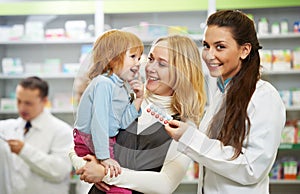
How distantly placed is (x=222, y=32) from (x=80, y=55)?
3.54 meters

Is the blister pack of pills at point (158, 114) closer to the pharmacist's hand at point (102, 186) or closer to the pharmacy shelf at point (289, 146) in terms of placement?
the pharmacist's hand at point (102, 186)

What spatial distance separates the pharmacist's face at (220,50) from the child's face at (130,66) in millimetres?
278

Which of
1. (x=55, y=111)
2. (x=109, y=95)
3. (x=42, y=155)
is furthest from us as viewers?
(x=55, y=111)

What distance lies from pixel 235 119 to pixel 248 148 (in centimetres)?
10

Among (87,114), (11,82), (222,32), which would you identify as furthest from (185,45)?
(11,82)

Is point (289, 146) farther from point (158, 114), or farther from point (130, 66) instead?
point (130, 66)

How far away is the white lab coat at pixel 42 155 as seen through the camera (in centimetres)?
413

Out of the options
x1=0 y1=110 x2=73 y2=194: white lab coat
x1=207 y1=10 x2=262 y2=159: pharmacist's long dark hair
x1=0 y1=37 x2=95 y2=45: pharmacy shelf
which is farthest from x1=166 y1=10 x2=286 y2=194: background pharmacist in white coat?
x1=0 y1=37 x2=95 y2=45: pharmacy shelf

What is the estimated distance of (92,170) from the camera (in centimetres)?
166

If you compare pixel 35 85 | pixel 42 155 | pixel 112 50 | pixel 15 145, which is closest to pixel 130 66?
pixel 112 50

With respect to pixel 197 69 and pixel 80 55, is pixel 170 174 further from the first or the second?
pixel 80 55

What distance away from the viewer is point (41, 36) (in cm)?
529

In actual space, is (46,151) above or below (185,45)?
below

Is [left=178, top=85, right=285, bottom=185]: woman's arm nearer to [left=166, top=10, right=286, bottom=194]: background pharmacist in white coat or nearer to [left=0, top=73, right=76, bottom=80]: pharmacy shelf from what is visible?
[left=166, top=10, right=286, bottom=194]: background pharmacist in white coat
